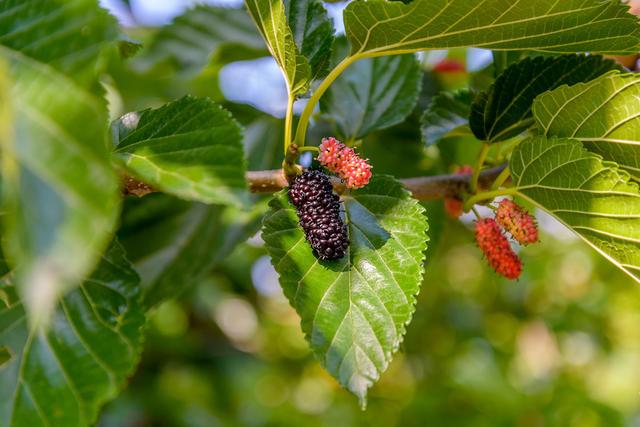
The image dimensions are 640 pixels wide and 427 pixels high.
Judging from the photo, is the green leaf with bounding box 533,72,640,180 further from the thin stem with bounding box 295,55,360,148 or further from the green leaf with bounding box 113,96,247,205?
the green leaf with bounding box 113,96,247,205

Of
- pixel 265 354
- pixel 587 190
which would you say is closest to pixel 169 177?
pixel 587 190

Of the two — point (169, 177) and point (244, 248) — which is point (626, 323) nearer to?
point (244, 248)

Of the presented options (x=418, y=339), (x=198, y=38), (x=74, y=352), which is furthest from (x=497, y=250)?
(x=418, y=339)

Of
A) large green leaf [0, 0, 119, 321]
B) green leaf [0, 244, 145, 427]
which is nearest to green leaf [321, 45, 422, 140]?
green leaf [0, 244, 145, 427]

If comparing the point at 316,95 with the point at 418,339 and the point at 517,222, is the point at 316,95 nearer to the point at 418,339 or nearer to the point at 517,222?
the point at 517,222

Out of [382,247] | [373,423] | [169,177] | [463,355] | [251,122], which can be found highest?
[169,177]

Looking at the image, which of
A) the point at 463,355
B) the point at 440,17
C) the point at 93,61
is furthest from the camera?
the point at 463,355

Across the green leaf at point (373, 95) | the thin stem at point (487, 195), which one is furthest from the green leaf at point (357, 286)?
the green leaf at point (373, 95)
